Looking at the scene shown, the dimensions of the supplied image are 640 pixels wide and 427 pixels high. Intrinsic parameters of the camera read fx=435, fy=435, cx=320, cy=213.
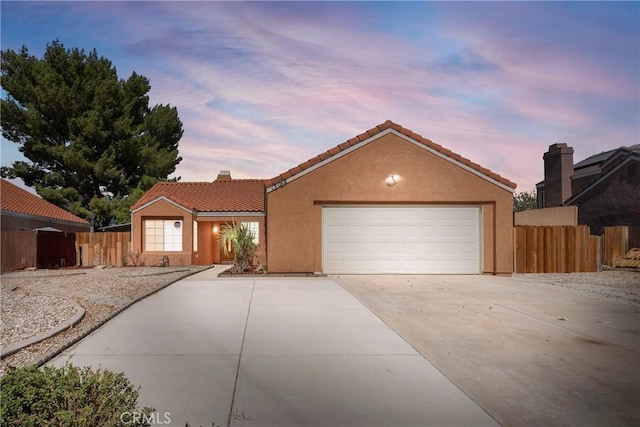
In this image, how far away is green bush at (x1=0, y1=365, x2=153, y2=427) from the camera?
257 cm

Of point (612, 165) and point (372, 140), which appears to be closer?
point (372, 140)

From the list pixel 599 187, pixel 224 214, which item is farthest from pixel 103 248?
pixel 599 187

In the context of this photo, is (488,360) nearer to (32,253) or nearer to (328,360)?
(328,360)

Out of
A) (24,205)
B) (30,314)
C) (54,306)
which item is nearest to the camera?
(30,314)

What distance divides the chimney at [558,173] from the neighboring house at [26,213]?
32.3 meters

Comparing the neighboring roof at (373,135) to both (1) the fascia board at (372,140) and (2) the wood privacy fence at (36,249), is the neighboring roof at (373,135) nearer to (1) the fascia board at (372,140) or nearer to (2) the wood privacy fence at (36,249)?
(1) the fascia board at (372,140)

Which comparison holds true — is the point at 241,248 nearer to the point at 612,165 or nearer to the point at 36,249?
the point at 36,249

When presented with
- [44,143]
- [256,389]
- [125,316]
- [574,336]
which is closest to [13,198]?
[44,143]

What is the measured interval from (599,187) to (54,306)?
28383 mm

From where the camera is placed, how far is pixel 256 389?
14.2ft

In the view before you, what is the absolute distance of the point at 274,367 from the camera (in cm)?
500

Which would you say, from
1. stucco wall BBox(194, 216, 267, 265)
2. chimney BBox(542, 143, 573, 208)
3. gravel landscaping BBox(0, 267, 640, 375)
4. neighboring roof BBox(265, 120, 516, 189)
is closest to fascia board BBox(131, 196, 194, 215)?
stucco wall BBox(194, 216, 267, 265)

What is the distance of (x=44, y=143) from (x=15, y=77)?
5.05 meters

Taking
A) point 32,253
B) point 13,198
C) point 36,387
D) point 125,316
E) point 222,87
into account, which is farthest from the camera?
point 13,198
